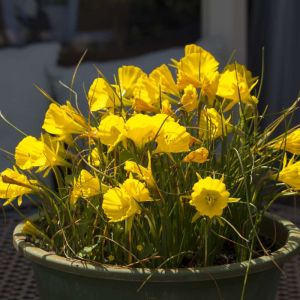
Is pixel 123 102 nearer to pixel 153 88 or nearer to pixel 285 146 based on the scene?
pixel 153 88

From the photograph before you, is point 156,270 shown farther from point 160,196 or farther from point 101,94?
point 101,94

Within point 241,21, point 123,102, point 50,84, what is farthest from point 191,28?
point 123,102

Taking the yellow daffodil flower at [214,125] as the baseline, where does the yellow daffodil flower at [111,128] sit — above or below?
above

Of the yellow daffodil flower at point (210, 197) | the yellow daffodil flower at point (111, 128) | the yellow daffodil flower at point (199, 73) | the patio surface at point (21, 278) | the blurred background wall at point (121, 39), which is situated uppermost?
the yellow daffodil flower at point (199, 73)

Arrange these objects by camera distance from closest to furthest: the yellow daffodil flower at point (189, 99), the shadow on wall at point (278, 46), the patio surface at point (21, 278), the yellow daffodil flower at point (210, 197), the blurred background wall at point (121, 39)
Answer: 1. the yellow daffodil flower at point (210, 197)
2. the yellow daffodil flower at point (189, 99)
3. the patio surface at point (21, 278)
4. the blurred background wall at point (121, 39)
5. the shadow on wall at point (278, 46)

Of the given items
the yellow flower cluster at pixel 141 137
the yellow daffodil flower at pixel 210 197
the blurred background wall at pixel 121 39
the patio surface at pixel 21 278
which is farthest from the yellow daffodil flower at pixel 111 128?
the blurred background wall at pixel 121 39

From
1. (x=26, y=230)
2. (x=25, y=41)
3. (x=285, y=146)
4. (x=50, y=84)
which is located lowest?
(x=25, y=41)

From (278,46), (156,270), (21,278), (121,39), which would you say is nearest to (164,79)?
(156,270)

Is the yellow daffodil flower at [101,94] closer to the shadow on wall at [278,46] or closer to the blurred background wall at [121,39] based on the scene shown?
the blurred background wall at [121,39]

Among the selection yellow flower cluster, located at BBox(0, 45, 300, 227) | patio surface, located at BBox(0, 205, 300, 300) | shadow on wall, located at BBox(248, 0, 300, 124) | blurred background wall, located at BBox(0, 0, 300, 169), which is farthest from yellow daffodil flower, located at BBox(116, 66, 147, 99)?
shadow on wall, located at BBox(248, 0, 300, 124)
